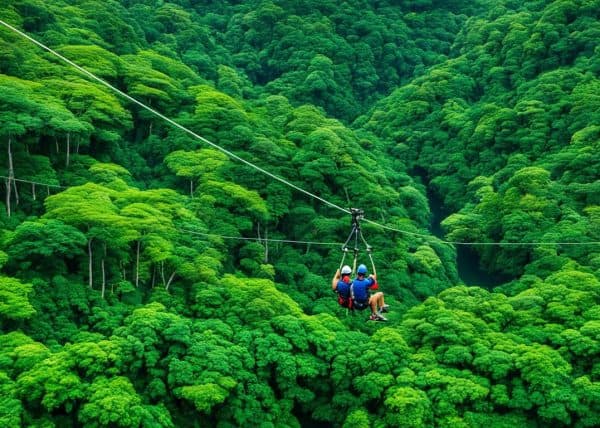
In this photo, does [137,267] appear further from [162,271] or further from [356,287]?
[356,287]

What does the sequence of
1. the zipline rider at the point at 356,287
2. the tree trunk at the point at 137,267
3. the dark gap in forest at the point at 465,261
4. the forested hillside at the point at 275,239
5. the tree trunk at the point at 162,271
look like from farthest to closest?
the dark gap in forest at the point at 465,261, the tree trunk at the point at 162,271, the tree trunk at the point at 137,267, the forested hillside at the point at 275,239, the zipline rider at the point at 356,287

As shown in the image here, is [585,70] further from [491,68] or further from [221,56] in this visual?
[221,56]

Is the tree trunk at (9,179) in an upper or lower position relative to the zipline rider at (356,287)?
lower

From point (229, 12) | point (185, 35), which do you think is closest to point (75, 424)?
point (185, 35)

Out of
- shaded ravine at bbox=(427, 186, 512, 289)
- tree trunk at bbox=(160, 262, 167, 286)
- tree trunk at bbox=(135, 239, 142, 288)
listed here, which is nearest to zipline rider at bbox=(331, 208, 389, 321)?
tree trunk at bbox=(135, 239, 142, 288)

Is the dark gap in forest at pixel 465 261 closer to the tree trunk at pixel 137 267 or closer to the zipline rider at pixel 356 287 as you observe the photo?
the tree trunk at pixel 137 267

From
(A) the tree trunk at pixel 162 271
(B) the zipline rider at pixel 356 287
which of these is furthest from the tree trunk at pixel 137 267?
(B) the zipline rider at pixel 356 287

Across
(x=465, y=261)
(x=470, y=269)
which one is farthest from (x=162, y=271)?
(x=465, y=261)

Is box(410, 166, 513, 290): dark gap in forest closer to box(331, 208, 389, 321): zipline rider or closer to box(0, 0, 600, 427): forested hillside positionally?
box(0, 0, 600, 427): forested hillside
